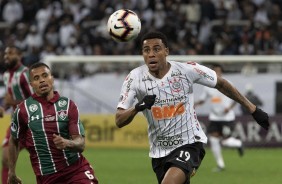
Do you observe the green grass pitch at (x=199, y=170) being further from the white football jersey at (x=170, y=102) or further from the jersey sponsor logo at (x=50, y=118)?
the jersey sponsor logo at (x=50, y=118)

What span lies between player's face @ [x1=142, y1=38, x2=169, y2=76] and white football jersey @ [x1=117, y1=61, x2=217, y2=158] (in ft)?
0.62

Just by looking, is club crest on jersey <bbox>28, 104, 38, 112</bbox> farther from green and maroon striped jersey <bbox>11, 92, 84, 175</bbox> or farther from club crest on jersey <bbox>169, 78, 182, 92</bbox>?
club crest on jersey <bbox>169, 78, 182, 92</bbox>

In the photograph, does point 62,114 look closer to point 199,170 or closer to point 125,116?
point 125,116

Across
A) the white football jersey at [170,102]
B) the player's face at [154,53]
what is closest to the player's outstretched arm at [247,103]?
the white football jersey at [170,102]

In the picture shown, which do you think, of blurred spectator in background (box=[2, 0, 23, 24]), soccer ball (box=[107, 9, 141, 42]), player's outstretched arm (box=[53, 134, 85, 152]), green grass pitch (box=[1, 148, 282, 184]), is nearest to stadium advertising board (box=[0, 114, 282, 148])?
green grass pitch (box=[1, 148, 282, 184])

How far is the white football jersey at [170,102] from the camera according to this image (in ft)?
28.5

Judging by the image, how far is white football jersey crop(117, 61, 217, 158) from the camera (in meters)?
8.70

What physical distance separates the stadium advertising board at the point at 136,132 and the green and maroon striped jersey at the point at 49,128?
44.4 ft

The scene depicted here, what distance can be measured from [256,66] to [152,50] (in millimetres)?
14481

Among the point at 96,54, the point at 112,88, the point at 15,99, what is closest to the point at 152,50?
the point at 15,99

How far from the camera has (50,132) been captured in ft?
28.0

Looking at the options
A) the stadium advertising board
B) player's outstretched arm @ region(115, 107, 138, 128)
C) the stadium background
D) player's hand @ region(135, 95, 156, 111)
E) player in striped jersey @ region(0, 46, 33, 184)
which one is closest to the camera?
player's hand @ region(135, 95, 156, 111)

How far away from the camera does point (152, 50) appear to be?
28.1ft

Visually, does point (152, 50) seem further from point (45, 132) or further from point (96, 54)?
point (96, 54)
